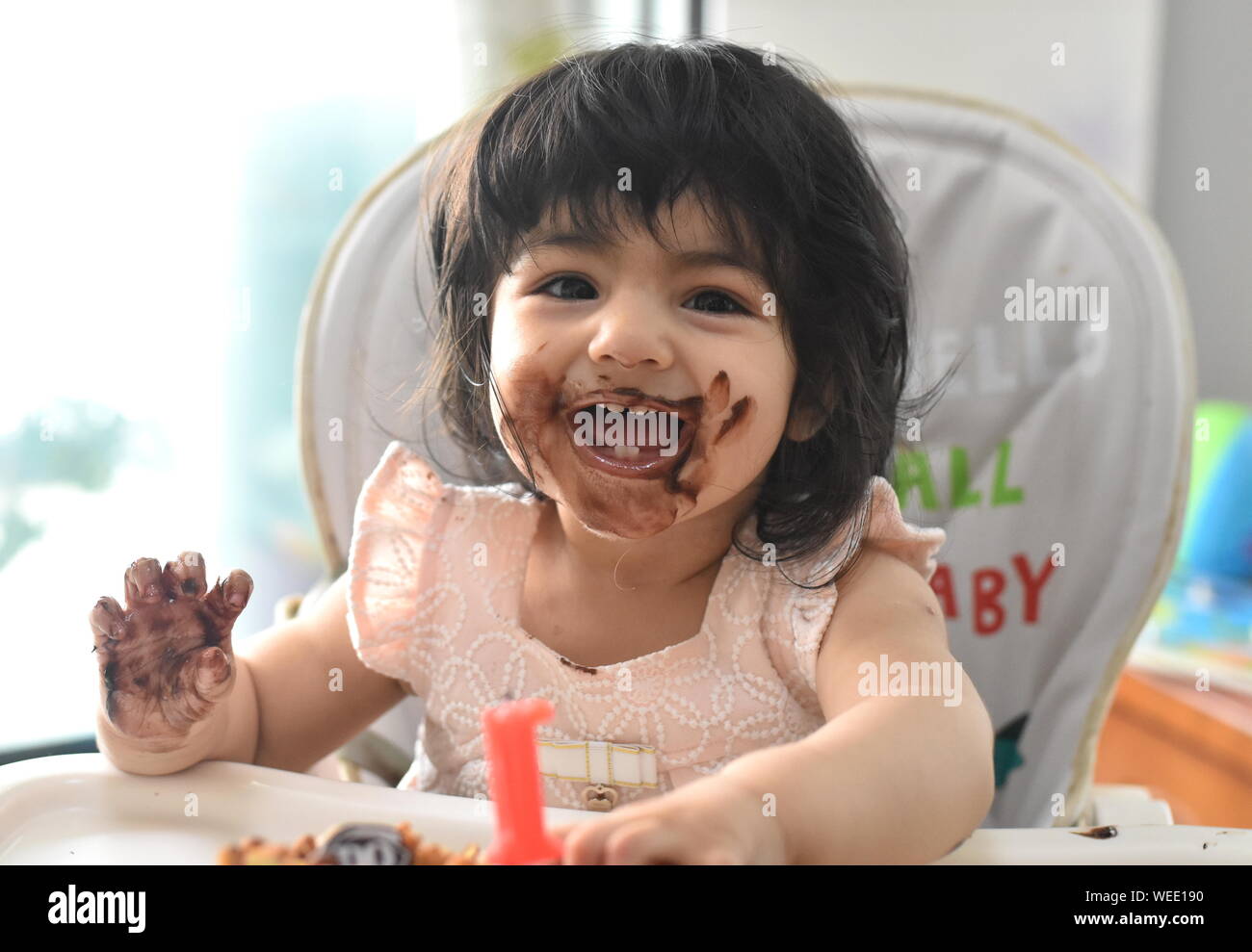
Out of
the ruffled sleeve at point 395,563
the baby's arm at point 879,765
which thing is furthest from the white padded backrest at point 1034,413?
the ruffled sleeve at point 395,563

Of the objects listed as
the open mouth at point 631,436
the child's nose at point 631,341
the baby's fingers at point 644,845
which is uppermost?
the child's nose at point 631,341

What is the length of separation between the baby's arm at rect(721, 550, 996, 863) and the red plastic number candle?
0.38ft

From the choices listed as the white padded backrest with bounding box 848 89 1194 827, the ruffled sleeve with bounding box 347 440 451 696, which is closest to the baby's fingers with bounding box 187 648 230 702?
the ruffled sleeve with bounding box 347 440 451 696

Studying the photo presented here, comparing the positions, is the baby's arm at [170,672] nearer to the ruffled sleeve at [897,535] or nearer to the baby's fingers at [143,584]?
the baby's fingers at [143,584]

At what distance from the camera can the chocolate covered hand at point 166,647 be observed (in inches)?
23.5

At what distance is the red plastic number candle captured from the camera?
366 mm

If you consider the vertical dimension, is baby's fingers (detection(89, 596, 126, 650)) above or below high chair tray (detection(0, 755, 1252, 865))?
above

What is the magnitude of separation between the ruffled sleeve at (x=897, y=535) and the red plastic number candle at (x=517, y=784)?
38 cm

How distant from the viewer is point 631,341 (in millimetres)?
602

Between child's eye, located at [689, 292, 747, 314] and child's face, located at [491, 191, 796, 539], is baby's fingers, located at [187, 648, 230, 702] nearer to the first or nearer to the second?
child's face, located at [491, 191, 796, 539]

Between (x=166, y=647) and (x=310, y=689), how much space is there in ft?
0.53

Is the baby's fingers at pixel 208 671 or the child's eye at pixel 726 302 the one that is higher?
the child's eye at pixel 726 302

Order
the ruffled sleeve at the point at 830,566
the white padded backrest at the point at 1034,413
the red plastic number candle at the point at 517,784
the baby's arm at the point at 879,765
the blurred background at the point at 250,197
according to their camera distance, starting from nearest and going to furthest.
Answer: the red plastic number candle at the point at 517,784 < the baby's arm at the point at 879,765 < the ruffled sleeve at the point at 830,566 < the white padded backrest at the point at 1034,413 < the blurred background at the point at 250,197
